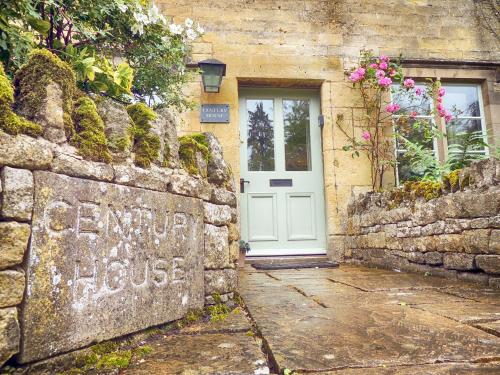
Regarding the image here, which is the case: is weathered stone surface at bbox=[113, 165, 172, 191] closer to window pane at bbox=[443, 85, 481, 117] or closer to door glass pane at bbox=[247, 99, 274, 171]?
door glass pane at bbox=[247, 99, 274, 171]

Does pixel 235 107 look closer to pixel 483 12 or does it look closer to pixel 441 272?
pixel 441 272

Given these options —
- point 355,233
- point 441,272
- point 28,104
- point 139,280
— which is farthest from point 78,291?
point 355,233

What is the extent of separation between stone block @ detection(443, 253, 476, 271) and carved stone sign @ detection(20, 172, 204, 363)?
2175 mm

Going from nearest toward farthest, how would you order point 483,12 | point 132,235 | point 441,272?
1. point 132,235
2. point 441,272
3. point 483,12

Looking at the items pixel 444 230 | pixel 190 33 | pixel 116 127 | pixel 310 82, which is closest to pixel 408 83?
pixel 310 82

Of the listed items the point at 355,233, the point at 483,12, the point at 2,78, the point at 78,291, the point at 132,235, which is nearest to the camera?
the point at 2,78

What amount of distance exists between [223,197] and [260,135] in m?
3.34

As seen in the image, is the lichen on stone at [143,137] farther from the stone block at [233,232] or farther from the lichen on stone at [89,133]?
the stone block at [233,232]

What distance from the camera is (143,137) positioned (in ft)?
5.68

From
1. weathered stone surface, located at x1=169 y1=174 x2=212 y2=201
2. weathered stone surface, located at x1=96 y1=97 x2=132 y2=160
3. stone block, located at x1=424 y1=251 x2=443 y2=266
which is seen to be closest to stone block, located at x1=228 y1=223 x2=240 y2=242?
weathered stone surface, located at x1=169 y1=174 x2=212 y2=201

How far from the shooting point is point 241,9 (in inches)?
213

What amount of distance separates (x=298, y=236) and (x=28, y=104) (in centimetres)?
434

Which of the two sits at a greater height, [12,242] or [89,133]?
[89,133]

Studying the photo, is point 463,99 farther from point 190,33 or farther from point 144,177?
point 144,177
